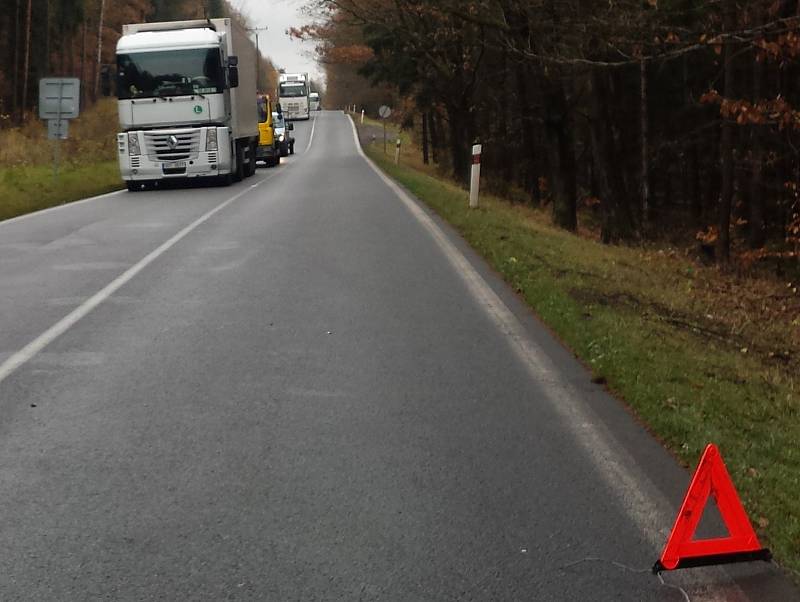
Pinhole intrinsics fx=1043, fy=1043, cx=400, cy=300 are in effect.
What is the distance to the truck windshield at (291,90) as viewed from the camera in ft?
289

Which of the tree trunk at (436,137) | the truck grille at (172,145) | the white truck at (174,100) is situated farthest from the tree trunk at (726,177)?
the tree trunk at (436,137)

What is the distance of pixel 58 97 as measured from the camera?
2567cm

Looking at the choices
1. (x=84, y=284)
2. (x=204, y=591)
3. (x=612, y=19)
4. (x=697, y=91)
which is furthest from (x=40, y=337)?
(x=697, y=91)

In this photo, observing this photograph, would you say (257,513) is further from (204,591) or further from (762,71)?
(762,71)

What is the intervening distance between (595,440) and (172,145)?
68.2 ft

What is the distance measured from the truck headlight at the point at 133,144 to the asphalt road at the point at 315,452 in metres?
14.3

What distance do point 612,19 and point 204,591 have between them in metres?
13.7

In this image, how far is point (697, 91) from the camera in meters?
33.2

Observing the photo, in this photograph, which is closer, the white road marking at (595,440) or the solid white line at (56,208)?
the white road marking at (595,440)

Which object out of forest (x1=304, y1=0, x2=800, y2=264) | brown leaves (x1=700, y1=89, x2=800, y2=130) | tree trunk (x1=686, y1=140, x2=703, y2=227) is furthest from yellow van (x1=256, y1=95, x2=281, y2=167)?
brown leaves (x1=700, y1=89, x2=800, y2=130)

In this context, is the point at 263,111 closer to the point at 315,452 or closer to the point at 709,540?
the point at 315,452

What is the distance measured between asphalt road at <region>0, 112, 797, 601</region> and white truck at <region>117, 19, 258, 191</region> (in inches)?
562

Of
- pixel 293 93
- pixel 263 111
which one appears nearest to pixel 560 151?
pixel 263 111

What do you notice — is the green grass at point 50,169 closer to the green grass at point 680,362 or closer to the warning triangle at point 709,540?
the green grass at point 680,362
